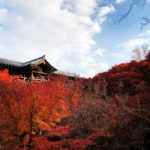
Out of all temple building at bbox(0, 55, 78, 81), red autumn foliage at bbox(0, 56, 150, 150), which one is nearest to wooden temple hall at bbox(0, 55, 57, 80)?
temple building at bbox(0, 55, 78, 81)

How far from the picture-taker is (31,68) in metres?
30.6

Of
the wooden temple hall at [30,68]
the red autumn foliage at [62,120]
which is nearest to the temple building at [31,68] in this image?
the wooden temple hall at [30,68]

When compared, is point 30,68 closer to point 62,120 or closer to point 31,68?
point 31,68

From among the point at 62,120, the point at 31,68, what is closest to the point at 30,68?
the point at 31,68

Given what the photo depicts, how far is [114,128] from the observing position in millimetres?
20375

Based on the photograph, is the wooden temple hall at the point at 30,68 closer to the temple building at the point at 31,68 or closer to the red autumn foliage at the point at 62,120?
the temple building at the point at 31,68

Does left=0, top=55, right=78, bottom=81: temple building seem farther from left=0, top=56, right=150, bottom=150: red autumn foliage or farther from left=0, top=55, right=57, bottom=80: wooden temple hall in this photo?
left=0, top=56, right=150, bottom=150: red autumn foliage

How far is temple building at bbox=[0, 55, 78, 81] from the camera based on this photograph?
29.7 metres

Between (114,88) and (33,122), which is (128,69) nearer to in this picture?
(114,88)

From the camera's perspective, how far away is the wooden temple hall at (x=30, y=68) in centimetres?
2977

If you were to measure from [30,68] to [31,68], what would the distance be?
10 centimetres

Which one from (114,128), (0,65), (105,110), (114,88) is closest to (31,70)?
(0,65)

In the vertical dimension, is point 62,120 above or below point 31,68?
below

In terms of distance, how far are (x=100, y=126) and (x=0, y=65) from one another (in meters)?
13.2
